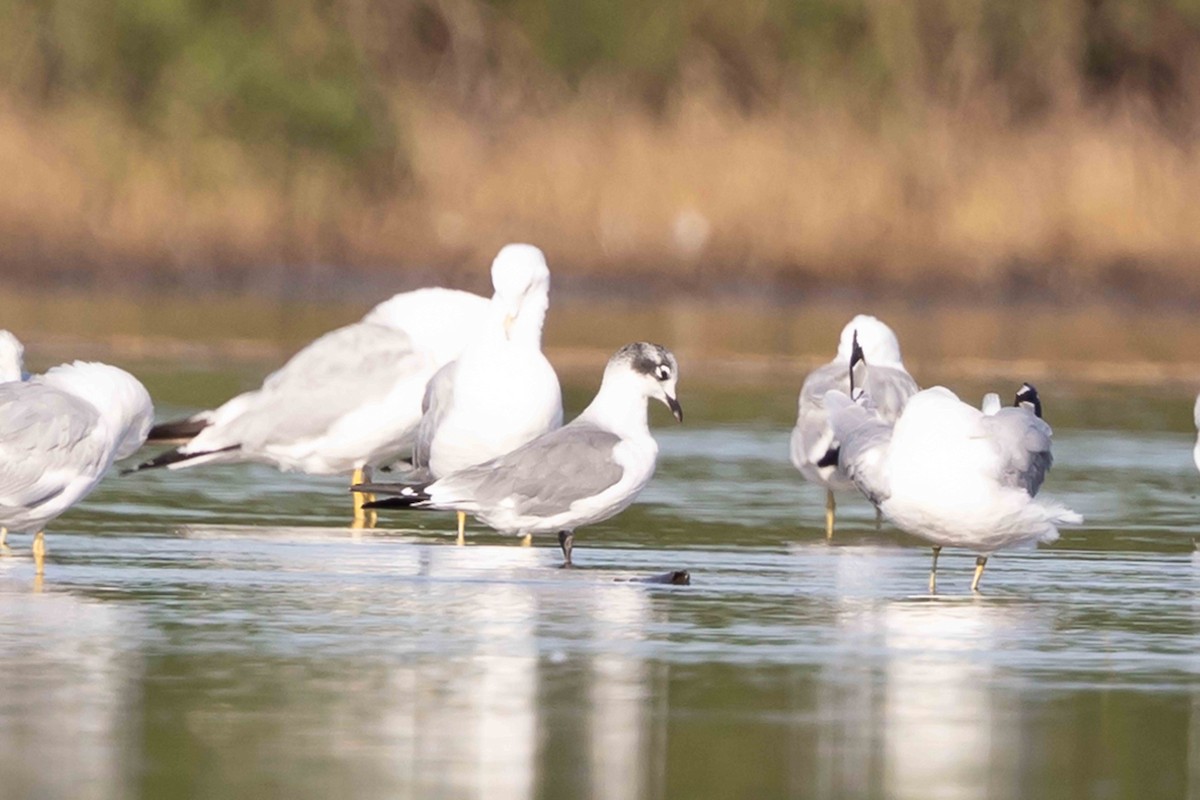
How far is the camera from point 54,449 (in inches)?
362

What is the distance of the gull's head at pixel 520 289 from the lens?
11023 millimetres

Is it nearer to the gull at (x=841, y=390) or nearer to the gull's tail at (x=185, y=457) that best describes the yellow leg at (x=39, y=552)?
the gull's tail at (x=185, y=457)

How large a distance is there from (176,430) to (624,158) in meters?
14.1

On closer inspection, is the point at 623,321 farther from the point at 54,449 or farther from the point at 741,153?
the point at 54,449

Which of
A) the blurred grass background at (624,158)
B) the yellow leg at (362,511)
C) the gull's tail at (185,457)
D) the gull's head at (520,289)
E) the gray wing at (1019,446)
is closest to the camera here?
the gray wing at (1019,446)

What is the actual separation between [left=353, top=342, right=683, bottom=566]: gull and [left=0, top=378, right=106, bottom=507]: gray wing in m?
1.05

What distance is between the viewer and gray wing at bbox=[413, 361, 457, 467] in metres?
10.6

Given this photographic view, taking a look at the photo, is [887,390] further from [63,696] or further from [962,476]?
[63,696]

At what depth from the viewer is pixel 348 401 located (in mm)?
11719

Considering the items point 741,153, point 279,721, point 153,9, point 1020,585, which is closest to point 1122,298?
point 741,153

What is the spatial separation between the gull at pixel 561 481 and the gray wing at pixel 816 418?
1279 millimetres

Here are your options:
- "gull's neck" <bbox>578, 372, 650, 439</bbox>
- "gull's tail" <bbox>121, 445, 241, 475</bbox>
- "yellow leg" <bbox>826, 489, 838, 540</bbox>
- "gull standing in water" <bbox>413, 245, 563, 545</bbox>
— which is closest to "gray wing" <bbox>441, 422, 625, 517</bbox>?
"gull's neck" <bbox>578, 372, 650, 439</bbox>

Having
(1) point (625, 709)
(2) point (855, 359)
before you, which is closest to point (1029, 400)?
(2) point (855, 359)

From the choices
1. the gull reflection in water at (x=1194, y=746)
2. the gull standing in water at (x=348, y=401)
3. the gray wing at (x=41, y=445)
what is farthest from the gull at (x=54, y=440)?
the gull reflection in water at (x=1194, y=746)
